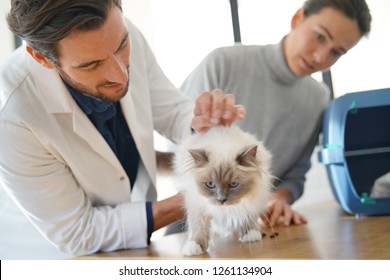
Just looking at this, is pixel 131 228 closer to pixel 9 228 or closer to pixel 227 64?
pixel 9 228

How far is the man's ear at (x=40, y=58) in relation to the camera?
3.04ft

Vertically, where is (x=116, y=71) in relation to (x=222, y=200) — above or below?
above

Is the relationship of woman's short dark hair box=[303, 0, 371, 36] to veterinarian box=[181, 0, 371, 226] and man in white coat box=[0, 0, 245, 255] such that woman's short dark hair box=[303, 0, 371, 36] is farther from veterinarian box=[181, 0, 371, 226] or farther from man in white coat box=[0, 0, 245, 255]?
man in white coat box=[0, 0, 245, 255]

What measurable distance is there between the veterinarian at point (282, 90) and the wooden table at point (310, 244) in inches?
4.0

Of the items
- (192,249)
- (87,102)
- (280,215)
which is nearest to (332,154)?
(280,215)

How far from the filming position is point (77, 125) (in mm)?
993

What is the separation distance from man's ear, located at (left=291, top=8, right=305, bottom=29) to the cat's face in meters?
0.37

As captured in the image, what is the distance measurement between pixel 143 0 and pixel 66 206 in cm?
52

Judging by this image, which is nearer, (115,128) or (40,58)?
(40,58)

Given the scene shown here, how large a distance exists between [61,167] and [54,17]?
Answer: 31 cm

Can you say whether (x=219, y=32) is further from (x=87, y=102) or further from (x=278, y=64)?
(x=87, y=102)

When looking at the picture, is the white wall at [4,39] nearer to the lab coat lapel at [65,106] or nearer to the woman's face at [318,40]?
the lab coat lapel at [65,106]

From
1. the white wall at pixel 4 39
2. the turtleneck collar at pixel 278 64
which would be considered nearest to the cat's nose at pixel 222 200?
the turtleneck collar at pixel 278 64

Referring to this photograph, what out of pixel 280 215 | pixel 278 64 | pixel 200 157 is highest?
pixel 278 64
